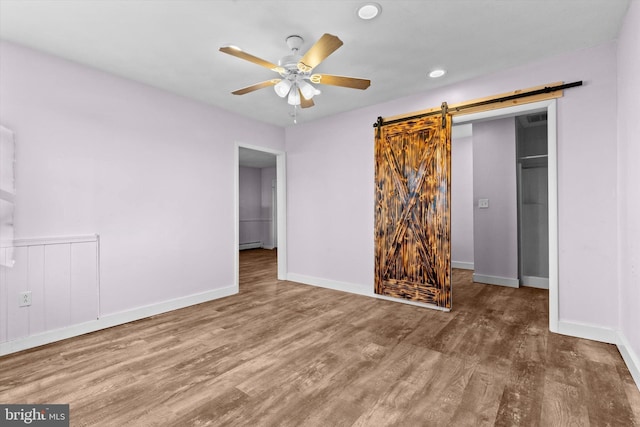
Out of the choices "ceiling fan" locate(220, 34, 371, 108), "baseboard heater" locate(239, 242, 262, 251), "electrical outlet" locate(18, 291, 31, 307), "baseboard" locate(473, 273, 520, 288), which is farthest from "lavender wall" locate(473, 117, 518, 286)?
"baseboard heater" locate(239, 242, 262, 251)

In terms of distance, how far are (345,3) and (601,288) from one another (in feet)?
10.6

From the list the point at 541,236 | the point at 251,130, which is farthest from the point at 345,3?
the point at 541,236

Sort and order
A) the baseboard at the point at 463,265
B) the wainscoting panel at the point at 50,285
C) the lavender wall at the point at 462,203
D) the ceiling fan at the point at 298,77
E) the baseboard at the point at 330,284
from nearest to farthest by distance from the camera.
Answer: the ceiling fan at the point at 298,77
the wainscoting panel at the point at 50,285
the baseboard at the point at 330,284
the baseboard at the point at 463,265
the lavender wall at the point at 462,203

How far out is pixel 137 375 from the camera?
2.16m

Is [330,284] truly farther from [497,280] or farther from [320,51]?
[320,51]

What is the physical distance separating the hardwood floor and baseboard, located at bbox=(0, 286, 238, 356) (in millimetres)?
96

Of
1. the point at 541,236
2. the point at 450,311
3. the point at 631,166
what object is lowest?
the point at 450,311

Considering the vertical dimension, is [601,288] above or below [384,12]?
below

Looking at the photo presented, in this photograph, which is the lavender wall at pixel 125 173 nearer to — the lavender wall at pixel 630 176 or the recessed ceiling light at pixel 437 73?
the recessed ceiling light at pixel 437 73

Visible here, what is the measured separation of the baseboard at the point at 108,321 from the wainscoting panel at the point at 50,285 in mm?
46

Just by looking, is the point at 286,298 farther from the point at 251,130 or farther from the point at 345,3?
the point at 345,3

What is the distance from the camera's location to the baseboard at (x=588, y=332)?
2.63 metres

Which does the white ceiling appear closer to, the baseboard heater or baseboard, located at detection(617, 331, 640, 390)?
baseboard, located at detection(617, 331, 640, 390)

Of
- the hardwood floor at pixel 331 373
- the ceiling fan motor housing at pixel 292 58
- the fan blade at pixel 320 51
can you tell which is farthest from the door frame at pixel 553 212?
the ceiling fan motor housing at pixel 292 58
